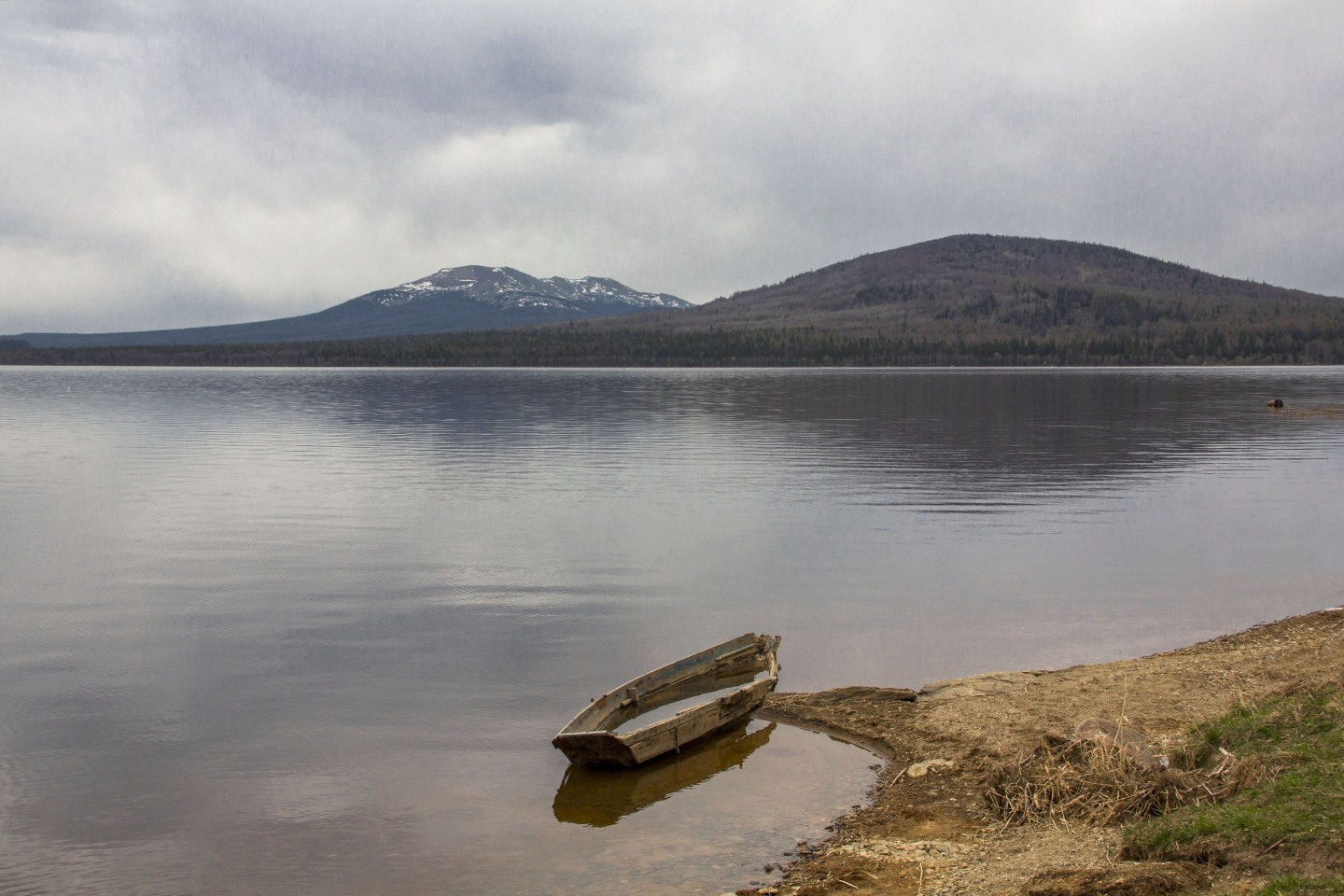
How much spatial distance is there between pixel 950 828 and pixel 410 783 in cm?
692

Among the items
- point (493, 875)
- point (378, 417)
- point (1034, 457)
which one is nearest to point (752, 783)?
point (493, 875)

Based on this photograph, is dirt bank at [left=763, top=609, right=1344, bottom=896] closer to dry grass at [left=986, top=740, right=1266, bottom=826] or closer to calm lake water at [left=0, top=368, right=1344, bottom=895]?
dry grass at [left=986, top=740, right=1266, bottom=826]

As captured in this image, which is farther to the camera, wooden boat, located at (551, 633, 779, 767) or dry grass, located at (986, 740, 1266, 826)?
wooden boat, located at (551, 633, 779, 767)

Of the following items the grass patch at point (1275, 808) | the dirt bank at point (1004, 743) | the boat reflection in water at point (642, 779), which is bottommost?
the boat reflection in water at point (642, 779)

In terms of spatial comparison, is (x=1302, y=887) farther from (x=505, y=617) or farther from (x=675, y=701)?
(x=505, y=617)

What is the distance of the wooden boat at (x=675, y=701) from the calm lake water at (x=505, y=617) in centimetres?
39

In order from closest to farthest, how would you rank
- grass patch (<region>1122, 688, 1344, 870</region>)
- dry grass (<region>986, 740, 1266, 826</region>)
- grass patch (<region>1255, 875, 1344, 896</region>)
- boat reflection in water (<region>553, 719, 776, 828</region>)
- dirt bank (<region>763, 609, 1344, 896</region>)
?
grass patch (<region>1255, 875, 1344, 896</region>)
grass patch (<region>1122, 688, 1344, 870</region>)
dirt bank (<region>763, 609, 1344, 896</region>)
dry grass (<region>986, 740, 1266, 826</region>)
boat reflection in water (<region>553, 719, 776, 828</region>)

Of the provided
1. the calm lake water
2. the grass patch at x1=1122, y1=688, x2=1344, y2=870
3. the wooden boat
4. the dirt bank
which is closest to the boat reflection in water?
the calm lake water

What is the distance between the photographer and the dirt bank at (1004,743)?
10.2 meters

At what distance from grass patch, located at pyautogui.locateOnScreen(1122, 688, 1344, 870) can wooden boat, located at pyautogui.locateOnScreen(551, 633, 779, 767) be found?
6.15 m

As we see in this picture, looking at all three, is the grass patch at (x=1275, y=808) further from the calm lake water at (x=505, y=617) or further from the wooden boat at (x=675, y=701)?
the wooden boat at (x=675, y=701)

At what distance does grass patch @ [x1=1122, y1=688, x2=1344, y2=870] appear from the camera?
30.0 feet

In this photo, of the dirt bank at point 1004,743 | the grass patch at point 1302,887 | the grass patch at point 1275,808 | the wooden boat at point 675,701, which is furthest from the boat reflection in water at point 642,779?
the grass patch at point 1302,887

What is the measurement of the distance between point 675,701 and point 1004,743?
16.9 feet
